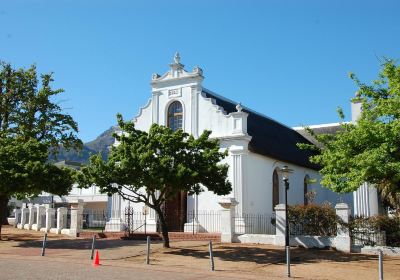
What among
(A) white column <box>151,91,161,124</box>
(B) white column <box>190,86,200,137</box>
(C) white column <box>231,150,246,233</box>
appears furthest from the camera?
(A) white column <box>151,91,161,124</box>

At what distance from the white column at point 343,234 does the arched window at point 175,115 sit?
1283cm

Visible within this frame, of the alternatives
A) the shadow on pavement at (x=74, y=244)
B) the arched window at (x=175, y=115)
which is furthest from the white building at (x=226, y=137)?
the shadow on pavement at (x=74, y=244)

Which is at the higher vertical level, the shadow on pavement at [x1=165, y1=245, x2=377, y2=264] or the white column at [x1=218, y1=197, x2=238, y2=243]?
the white column at [x1=218, y1=197, x2=238, y2=243]

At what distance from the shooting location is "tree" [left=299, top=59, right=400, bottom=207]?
15234 millimetres

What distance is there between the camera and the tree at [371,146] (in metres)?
15.2

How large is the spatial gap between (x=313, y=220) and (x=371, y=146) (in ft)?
24.7

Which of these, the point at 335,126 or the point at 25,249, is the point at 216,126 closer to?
the point at 25,249

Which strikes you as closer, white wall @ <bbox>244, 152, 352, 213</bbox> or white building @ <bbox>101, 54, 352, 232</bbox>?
white building @ <bbox>101, 54, 352, 232</bbox>

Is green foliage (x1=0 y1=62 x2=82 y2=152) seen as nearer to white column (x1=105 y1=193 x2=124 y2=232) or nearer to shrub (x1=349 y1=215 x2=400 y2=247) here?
white column (x1=105 y1=193 x2=124 y2=232)

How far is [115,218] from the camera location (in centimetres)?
3112

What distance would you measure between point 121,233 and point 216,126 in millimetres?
8537

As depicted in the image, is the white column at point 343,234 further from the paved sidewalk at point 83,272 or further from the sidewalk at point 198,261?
the paved sidewalk at point 83,272

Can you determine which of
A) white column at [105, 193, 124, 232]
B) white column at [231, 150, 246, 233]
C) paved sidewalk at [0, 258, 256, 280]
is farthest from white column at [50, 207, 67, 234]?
paved sidewalk at [0, 258, 256, 280]

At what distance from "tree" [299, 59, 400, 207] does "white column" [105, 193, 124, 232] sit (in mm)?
16081
